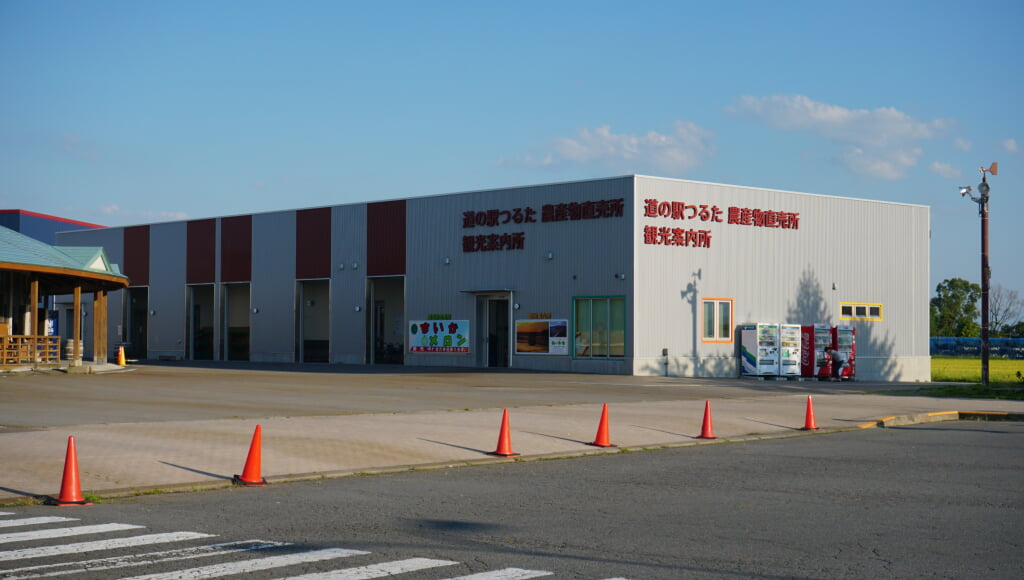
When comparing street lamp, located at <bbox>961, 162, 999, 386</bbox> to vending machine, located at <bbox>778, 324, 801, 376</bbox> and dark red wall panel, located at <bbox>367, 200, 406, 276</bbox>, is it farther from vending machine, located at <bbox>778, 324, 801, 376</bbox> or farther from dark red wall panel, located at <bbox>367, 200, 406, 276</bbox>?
dark red wall panel, located at <bbox>367, 200, 406, 276</bbox>

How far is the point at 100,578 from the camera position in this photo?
285 inches

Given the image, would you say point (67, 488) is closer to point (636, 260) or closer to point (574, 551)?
point (574, 551)

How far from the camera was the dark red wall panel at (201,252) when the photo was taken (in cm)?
5478

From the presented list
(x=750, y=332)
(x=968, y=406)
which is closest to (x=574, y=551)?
(x=968, y=406)

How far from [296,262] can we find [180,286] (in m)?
8.61

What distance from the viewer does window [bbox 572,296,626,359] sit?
4034 centimetres

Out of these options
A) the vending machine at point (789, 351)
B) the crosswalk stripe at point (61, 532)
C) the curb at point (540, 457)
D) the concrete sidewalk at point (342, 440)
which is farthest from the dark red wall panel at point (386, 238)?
the crosswalk stripe at point (61, 532)

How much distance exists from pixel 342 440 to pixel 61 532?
7.11 metres

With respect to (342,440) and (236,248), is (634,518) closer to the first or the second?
Result: (342,440)

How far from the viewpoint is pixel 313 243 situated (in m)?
50.8

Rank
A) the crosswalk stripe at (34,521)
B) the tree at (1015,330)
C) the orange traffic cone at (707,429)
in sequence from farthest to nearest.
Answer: the tree at (1015,330) < the orange traffic cone at (707,429) < the crosswalk stripe at (34,521)

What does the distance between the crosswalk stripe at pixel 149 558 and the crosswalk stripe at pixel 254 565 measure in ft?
1.36

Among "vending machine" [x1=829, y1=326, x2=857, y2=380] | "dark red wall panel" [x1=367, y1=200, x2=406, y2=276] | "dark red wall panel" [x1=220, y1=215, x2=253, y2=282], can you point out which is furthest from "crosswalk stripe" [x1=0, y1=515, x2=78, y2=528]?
"dark red wall panel" [x1=220, y1=215, x2=253, y2=282]

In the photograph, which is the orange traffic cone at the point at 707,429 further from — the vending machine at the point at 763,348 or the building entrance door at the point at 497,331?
the building entrance door at the point at 497,331
